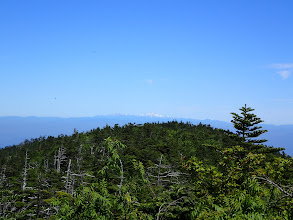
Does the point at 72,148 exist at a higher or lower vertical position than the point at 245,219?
lower

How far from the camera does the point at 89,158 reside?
191 ft

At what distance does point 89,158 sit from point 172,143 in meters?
24.7

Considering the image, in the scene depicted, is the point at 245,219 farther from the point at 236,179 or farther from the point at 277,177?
the point at 277,177

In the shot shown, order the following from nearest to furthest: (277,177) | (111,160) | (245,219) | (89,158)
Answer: (245,219), (111,160), (277,177), (89,158)

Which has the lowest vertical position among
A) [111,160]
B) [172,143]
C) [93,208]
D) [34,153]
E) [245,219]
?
[34,153]

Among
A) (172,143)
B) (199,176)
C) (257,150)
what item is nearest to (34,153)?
(172,143)

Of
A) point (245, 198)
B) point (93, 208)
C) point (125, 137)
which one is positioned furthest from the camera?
point (125, 137)

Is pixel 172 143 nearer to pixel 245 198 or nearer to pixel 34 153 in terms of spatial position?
pixel 34 153

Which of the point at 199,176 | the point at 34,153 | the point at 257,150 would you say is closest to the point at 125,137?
the point at 34,153

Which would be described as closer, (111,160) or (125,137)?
(111,160)

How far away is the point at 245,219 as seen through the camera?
4414 mm

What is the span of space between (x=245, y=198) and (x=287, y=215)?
0.78 metres

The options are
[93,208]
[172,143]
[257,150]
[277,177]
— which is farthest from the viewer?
[172,143]

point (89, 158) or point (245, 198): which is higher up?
point (245, 198)
